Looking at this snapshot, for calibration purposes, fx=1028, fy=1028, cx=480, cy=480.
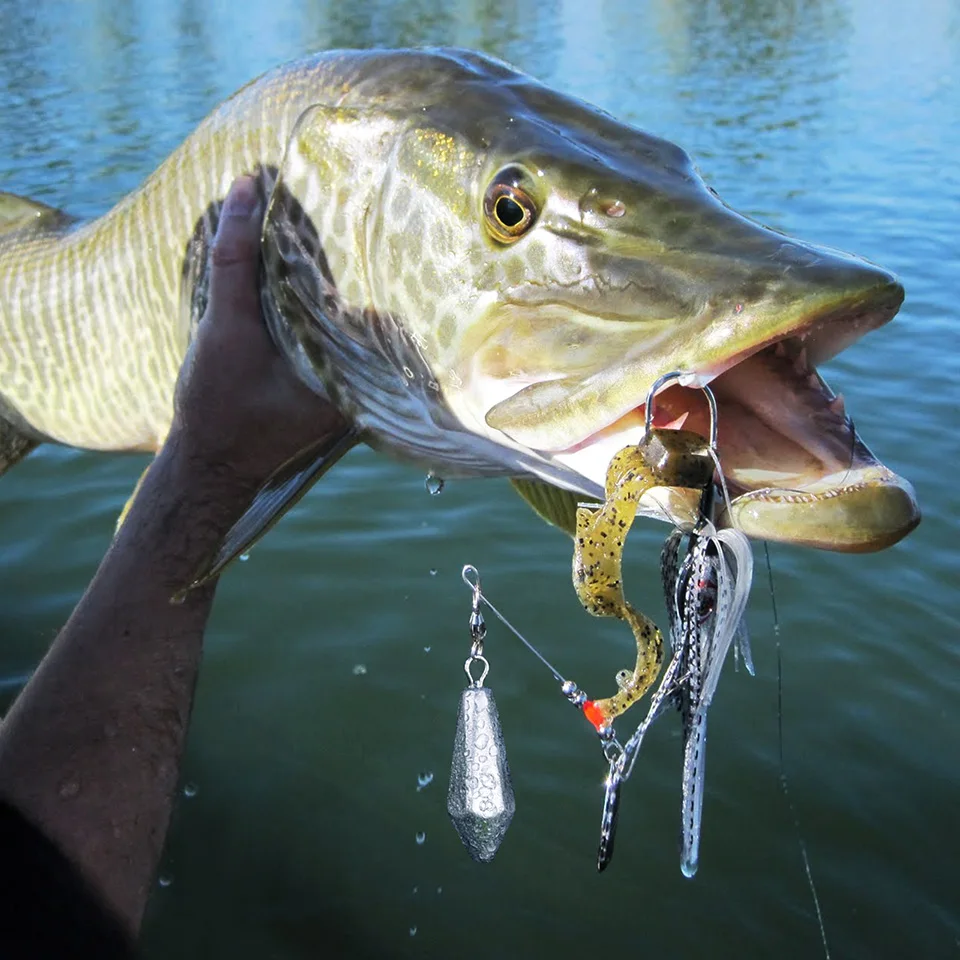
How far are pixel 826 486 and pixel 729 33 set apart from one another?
2548 centimetres

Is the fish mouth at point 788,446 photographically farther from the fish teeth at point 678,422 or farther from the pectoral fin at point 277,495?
the pectoral fin at point 277,495

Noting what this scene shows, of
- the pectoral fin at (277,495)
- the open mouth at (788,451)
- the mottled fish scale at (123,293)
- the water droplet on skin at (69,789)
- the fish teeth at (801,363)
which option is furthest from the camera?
the mottled fish scale at (123,293)

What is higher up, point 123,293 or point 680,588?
point 680,588

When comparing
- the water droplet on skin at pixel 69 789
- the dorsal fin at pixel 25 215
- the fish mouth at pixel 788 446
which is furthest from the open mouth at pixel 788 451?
the dorsal fin at pixel 25 215

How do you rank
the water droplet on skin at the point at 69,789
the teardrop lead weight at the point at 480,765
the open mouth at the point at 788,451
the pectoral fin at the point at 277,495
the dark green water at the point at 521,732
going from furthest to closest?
the dark green water at the point at 521,732 < the teardrop lead weight at the point at 480,765 < the pectoral fin at the point at 277,495 < the water droplet on skin at the point at 69,789 < the open mouth at the point at 788,451

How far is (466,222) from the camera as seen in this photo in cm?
161

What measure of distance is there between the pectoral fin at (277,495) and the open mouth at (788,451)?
61 centimetres

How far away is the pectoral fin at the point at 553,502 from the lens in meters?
2.06

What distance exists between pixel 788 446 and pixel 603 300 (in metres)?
0.32

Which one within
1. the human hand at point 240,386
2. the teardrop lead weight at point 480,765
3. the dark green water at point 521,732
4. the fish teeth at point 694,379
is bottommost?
the dark green water at point 521,732

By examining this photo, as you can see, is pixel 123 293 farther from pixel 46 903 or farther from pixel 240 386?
pixel 46 903

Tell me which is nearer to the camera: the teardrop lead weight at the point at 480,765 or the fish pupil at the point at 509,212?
the fish pupil at the point at 509,212

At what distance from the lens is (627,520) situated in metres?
1.25

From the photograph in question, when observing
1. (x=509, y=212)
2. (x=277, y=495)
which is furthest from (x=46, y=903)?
(x=509, y=212)
